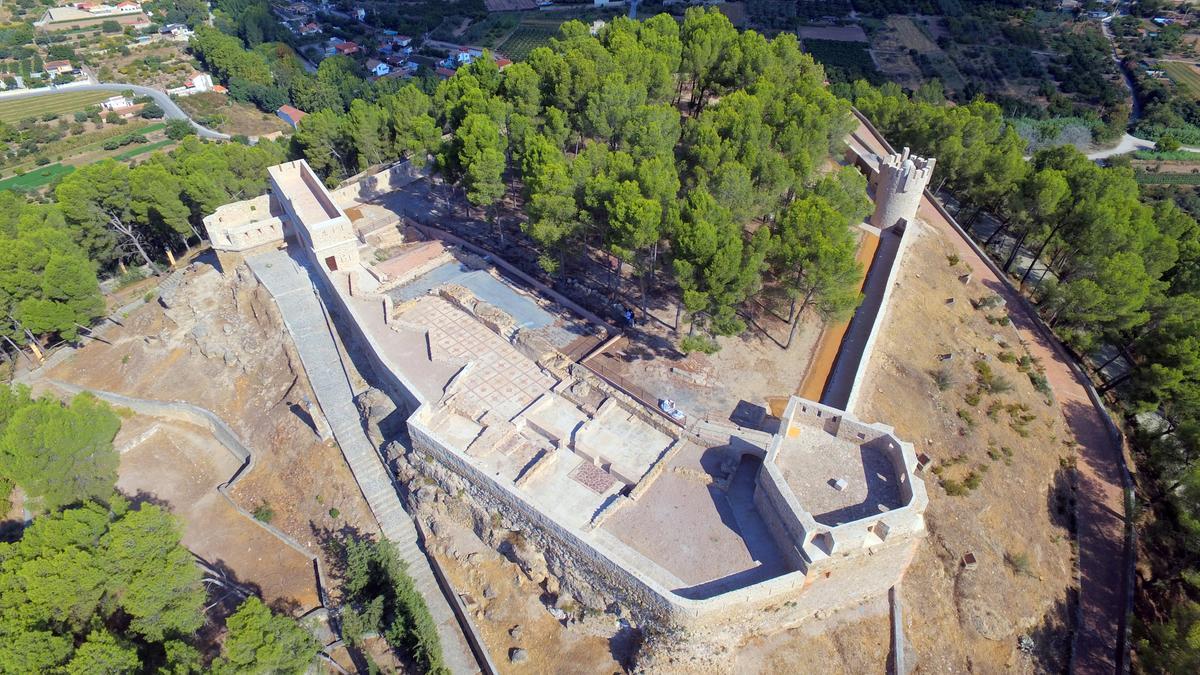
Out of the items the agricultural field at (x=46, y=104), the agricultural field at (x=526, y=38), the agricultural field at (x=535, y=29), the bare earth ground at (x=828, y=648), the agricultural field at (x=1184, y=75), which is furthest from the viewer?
the agricultural field at (x=535, y=29)

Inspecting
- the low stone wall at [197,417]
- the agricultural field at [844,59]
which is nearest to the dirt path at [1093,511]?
the low stone wall at [197,417]

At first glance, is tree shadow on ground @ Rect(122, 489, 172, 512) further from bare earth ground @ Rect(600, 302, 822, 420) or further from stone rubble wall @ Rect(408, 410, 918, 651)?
bare earth ground @ Rect(600, 302, 822, 420)

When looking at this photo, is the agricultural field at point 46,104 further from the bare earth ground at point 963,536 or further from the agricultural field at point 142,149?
the bare earth ground at point 963,536

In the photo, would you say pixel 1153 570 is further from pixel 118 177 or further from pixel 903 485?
pixel 118 177

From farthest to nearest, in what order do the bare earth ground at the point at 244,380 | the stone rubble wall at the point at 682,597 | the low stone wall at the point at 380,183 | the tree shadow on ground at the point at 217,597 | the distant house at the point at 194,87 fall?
the distant house at the point at 194,87
the low stone wall at the point at 380,183
the bare earth ground at the point at 244,380
the tree shadow on ground at the point at 217,597
the stone rubble wall at the point at 682,597

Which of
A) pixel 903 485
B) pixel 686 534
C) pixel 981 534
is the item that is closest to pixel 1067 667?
pixel 981 534

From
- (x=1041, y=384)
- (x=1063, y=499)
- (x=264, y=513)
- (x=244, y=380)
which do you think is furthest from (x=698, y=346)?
(x=244, y=380)

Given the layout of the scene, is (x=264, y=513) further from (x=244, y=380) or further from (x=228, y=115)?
(x=228, y=115)
